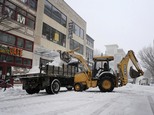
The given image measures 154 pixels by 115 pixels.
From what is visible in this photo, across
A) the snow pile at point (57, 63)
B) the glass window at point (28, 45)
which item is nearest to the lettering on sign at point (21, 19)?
the glass window at point (28, 45)

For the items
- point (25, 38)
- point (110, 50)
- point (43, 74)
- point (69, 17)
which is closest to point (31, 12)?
point (25, 38)

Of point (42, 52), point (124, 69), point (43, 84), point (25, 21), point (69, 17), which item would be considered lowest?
point (43, 84)

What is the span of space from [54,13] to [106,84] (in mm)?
19747

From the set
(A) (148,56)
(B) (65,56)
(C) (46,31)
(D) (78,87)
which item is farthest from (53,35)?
(A) (148,56)

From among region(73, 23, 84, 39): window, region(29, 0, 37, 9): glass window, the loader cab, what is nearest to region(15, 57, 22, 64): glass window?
region(29, 0, 37, 9): glass window

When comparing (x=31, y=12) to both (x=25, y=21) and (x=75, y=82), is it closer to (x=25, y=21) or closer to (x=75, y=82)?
(x=25, y=21)

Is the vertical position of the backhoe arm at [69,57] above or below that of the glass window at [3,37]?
below

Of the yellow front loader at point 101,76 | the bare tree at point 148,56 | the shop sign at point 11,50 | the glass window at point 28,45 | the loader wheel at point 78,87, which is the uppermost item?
the bare tree at point 148,56

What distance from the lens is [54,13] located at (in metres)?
33.0

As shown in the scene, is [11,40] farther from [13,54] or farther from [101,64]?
[101,64]

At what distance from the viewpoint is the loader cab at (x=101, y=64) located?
16.9 m

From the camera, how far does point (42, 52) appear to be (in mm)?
29031

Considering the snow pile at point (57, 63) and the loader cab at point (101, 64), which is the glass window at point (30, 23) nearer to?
the snow pile at point (57, 63)

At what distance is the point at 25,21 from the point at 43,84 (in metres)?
13.6
